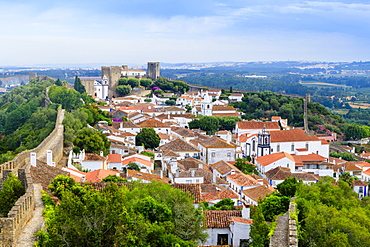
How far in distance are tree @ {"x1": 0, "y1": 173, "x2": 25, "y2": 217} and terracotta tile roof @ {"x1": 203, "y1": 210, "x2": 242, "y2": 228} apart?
4634 mm

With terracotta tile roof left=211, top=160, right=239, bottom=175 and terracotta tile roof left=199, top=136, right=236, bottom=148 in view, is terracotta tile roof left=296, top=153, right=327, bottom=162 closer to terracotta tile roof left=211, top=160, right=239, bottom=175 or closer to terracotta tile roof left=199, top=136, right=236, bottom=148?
terracotta tile roof left=199, top=136, right=236, bottom=148

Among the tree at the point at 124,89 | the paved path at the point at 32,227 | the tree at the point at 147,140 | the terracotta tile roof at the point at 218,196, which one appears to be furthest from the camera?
the tree at the point at 124,89

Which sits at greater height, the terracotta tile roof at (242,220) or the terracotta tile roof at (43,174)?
the terracotta tile roof at (43,174)

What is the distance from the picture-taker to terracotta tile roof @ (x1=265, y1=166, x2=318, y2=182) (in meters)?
27.9

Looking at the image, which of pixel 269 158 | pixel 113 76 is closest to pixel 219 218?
pixel 269 158

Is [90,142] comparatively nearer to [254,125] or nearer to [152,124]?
[152,124]

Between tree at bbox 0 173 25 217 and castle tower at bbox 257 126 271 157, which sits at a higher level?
tree at bbox 0 173 25 217

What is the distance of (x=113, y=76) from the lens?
68500 millimetres

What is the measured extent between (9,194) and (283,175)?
2052cm

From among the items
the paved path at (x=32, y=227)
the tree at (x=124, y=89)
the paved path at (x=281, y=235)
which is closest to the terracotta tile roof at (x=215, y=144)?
the paved path at (x=281, y=235)

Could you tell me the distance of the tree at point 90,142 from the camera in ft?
82.4

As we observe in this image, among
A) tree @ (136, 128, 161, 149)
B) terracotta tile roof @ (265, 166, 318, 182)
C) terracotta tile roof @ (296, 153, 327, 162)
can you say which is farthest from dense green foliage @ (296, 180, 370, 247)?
terracotta tile roof @ (296, 153, 327, 162)

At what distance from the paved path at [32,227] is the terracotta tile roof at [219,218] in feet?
14.3

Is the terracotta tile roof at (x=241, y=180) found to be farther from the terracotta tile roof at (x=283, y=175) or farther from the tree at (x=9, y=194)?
the tree at (x=9, y=194)
